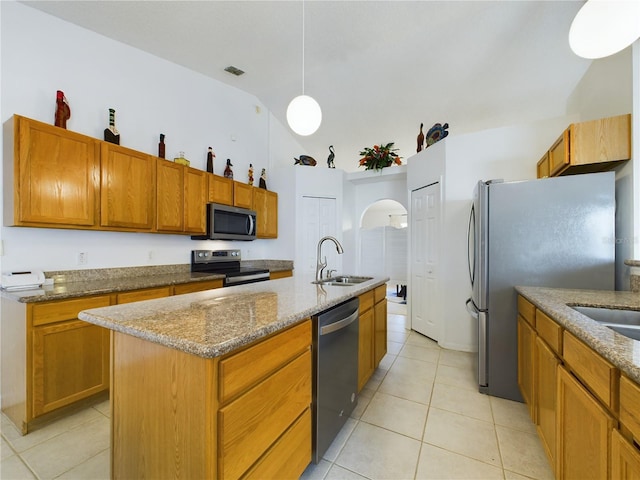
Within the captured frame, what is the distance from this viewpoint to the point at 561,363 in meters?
1.24

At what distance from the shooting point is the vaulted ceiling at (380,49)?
240 centimetres

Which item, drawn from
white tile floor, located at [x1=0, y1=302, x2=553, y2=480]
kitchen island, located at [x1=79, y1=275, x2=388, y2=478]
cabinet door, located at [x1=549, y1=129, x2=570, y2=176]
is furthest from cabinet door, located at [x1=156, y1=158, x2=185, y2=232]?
cabinet door, located at [x1=549, y1=129, x2=570, y2=176]

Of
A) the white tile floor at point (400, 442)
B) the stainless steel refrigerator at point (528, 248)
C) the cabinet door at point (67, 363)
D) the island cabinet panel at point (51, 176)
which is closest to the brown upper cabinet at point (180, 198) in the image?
the island cabinet panel at point (51, 176)

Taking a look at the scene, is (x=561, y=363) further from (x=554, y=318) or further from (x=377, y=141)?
(x=377, y=141)

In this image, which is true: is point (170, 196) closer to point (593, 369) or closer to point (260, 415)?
point (260, 415)

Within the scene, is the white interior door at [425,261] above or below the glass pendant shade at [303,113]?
below

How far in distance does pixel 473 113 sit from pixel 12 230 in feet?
17.3

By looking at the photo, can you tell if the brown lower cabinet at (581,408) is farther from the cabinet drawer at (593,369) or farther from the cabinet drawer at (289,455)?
the cabinet drawer at (289,455)

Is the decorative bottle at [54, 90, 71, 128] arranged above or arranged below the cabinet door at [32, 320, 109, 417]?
above

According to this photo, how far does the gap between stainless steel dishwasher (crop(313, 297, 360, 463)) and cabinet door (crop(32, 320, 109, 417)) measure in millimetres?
1701

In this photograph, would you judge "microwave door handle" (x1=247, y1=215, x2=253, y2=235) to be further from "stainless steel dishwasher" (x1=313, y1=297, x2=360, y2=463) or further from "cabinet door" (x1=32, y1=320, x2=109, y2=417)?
"stainless steel dishwasher" (x1=313, y1=297, x2=360, y2=463)

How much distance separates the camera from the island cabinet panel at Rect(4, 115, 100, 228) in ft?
6.10

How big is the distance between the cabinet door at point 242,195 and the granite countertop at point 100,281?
1.06 m

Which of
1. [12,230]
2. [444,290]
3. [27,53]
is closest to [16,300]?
[12,230]
